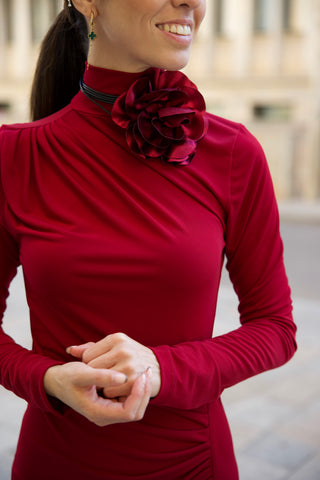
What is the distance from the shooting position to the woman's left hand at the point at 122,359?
104 centimetres

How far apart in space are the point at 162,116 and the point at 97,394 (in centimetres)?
48

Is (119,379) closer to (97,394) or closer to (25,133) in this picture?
(97,394)

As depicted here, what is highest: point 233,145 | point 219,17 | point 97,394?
point 233,145

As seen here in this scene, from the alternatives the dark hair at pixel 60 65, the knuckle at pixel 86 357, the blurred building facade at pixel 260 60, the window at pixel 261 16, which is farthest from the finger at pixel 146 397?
the window at pixel 261 16

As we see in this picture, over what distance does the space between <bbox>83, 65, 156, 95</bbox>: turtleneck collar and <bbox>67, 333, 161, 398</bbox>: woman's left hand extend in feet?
1.47

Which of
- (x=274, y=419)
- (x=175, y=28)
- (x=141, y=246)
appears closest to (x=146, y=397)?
(x=141, y=246)

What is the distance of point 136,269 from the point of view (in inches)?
44.6

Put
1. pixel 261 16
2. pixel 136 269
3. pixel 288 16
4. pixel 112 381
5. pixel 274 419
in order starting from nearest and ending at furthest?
pixel 112 381 → pixel 136 269 → pixel 274 419 → pixel 288 16 → pixel 261 16

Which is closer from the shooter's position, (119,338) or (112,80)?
(119,338)

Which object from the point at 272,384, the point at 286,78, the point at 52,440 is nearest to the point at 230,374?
the point at 52,440

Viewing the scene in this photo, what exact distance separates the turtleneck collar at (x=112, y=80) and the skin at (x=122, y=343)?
1cm

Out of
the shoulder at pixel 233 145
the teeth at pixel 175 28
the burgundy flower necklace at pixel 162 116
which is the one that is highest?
the teeth at pixel 175 28

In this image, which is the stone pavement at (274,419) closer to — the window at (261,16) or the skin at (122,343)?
the skin at (122,343)

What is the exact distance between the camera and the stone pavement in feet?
10.8
